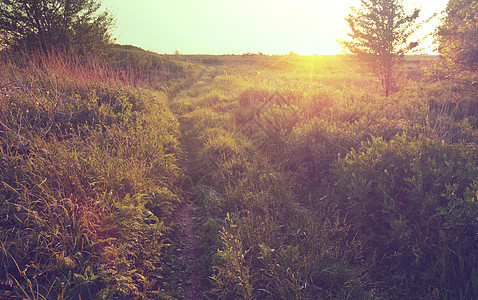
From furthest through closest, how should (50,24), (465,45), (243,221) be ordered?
(50,24), (465,45), (243,221)

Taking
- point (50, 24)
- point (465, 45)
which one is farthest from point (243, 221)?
point (50, 24)

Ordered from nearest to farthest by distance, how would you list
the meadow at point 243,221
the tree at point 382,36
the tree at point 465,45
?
1. the meadow at point 243,221
2. the tree at point 465,45
3. the tree at point 382,36

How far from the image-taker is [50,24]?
43.6 feet

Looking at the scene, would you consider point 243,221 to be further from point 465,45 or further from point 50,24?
point 50,24

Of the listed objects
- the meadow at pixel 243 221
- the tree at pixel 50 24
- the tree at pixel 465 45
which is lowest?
the meadow at pixel 243 221

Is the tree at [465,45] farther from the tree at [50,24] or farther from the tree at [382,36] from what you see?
the tree at [50,24]

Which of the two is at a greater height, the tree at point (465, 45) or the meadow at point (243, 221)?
the tree at point (465, 45)

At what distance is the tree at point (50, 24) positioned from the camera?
12312mm

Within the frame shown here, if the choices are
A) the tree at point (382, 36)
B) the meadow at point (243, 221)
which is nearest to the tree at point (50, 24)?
the meadow at point (243, 221)

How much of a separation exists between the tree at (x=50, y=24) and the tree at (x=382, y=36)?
17.4 m

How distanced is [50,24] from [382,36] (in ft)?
68.2

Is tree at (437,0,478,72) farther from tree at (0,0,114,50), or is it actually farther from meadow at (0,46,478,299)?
tree at (0,0,114,50)

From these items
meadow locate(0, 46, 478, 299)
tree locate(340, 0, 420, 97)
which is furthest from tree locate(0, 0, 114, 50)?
tree locate(340, 0, 420, 97)

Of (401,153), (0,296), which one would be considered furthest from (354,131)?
(0,296)
